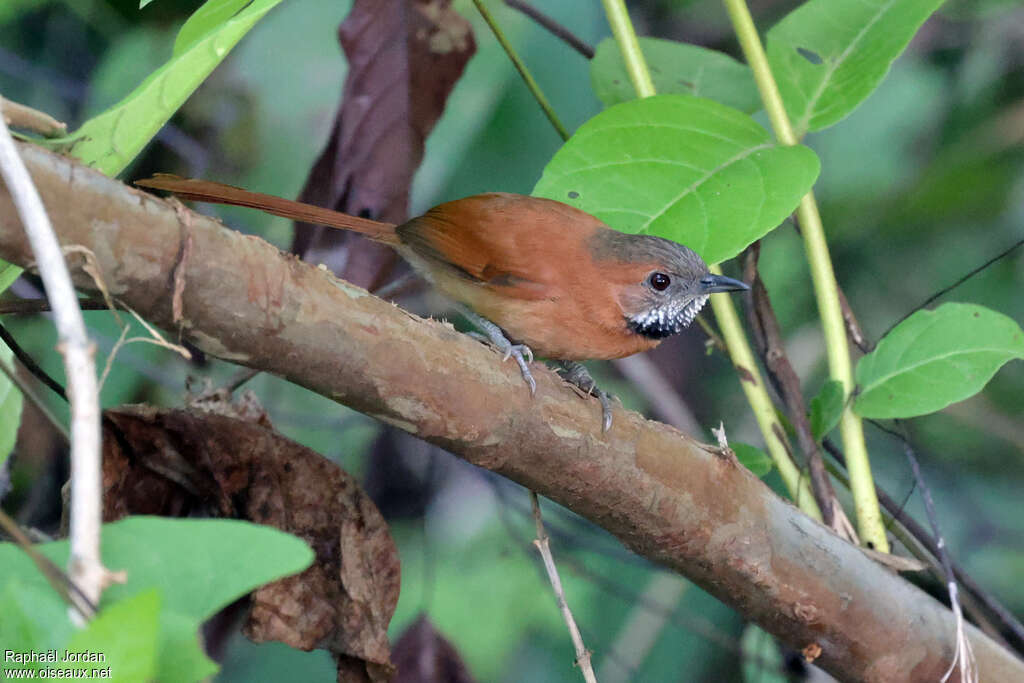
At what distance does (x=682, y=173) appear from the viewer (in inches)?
94.6

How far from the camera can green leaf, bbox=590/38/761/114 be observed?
9.81 feet

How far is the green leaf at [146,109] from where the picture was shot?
1661mm

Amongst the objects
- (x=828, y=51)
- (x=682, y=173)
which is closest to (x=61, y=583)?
(x=682, y=173)

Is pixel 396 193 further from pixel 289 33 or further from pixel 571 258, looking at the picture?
pixel 289 33

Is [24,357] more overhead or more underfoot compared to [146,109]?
more underfoot

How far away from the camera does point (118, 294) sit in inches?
52.9

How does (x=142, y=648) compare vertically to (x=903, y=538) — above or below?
above

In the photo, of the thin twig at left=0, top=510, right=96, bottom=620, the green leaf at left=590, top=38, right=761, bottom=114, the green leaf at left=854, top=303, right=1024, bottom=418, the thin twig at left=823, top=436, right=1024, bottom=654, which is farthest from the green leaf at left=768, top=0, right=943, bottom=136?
the thin twig at left=0, top=510, right=96, bottom=620

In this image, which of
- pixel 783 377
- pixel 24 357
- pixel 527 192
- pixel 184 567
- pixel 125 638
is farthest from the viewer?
pixel 527 192

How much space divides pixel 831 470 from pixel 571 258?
988mm

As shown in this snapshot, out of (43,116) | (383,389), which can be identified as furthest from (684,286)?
(43,116)

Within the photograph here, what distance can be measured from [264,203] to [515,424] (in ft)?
3.58

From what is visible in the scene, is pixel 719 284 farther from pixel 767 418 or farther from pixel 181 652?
pixel 181 652

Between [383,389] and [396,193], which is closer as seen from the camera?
[383,389]
